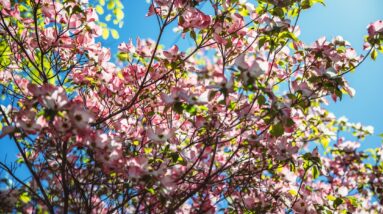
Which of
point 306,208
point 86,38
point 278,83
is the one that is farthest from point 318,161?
point 86,38

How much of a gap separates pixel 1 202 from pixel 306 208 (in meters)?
2.17

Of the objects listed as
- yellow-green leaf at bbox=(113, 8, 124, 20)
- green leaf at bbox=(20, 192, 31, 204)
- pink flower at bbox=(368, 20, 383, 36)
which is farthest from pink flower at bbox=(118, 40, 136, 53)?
pink flower at bbox=(368, 20, 383, 36)

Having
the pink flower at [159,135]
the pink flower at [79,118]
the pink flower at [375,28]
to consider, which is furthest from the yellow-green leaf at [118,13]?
the pink flower at [375,28]

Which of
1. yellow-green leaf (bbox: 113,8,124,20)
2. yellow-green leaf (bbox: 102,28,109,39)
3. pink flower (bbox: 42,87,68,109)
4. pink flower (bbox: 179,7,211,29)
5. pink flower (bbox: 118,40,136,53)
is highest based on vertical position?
yellow-green leaf (bbox: 113,8,124,20)

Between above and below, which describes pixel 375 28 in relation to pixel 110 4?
below

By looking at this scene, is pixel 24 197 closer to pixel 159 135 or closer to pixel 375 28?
pixel 159 135

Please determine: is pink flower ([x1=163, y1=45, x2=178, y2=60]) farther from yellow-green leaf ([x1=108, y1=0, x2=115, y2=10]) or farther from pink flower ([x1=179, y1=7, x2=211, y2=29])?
yellow-green leaf ([x1=108, y1=0, x2=115, y2=10])

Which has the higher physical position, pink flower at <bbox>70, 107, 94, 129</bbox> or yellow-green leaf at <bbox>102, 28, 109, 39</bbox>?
yellow-green leaf at <bbox>102, 28, 109, 39</bbox>

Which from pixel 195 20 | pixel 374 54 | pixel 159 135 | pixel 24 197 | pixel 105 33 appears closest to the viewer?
pixel 159 135

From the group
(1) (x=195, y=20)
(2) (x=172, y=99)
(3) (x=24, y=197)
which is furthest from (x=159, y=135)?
(3) (x=24, y=197)

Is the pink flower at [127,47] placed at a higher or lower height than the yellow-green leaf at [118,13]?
lower

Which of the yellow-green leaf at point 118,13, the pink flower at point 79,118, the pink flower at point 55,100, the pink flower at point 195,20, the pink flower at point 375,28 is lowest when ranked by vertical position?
the pink flower at point 79,118

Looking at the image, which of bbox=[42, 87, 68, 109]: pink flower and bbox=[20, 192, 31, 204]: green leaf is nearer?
bbox=[42, 87, 68, 109]: pink flower

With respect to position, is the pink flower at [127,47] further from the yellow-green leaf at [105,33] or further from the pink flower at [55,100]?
the pink flower at [55,100]
